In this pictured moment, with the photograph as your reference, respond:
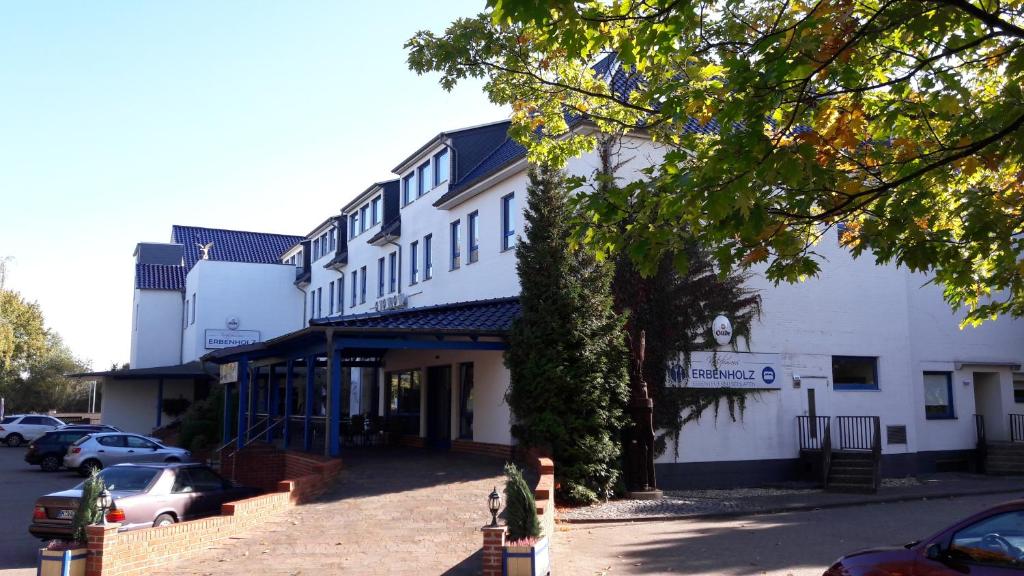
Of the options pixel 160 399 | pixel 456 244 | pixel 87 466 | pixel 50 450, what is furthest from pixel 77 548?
pixel 160 399

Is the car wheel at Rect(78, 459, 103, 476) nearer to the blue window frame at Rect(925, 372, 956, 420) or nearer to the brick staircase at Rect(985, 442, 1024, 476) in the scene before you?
the blue window frame at Rect(925, 372, 956, 420)

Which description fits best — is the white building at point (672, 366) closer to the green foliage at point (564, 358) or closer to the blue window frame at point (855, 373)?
the blue window frame at point (855, 373)

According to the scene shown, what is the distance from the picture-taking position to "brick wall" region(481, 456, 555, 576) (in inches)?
369

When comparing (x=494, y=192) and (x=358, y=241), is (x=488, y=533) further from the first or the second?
(x=358, y=241)

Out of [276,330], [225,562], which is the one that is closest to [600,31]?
[225,562]

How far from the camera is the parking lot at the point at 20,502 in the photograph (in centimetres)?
1206

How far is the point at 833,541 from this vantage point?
12.4 meters

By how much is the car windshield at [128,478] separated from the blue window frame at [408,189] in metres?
16.5

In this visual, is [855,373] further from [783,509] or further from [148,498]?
[148,498]

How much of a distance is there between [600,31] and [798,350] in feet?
46.4

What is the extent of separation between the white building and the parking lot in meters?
5.01

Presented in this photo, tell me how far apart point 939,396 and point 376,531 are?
17621 mm

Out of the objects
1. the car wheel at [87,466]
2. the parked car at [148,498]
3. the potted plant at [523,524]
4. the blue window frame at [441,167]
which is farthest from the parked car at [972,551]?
the car wheel at [87,466]

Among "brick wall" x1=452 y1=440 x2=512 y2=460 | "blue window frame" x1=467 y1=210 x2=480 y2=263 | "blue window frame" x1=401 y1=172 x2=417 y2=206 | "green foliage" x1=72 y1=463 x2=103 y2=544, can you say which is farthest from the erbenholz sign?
"blue window frame" x1=401 y1=172 x2=417 y2=206
